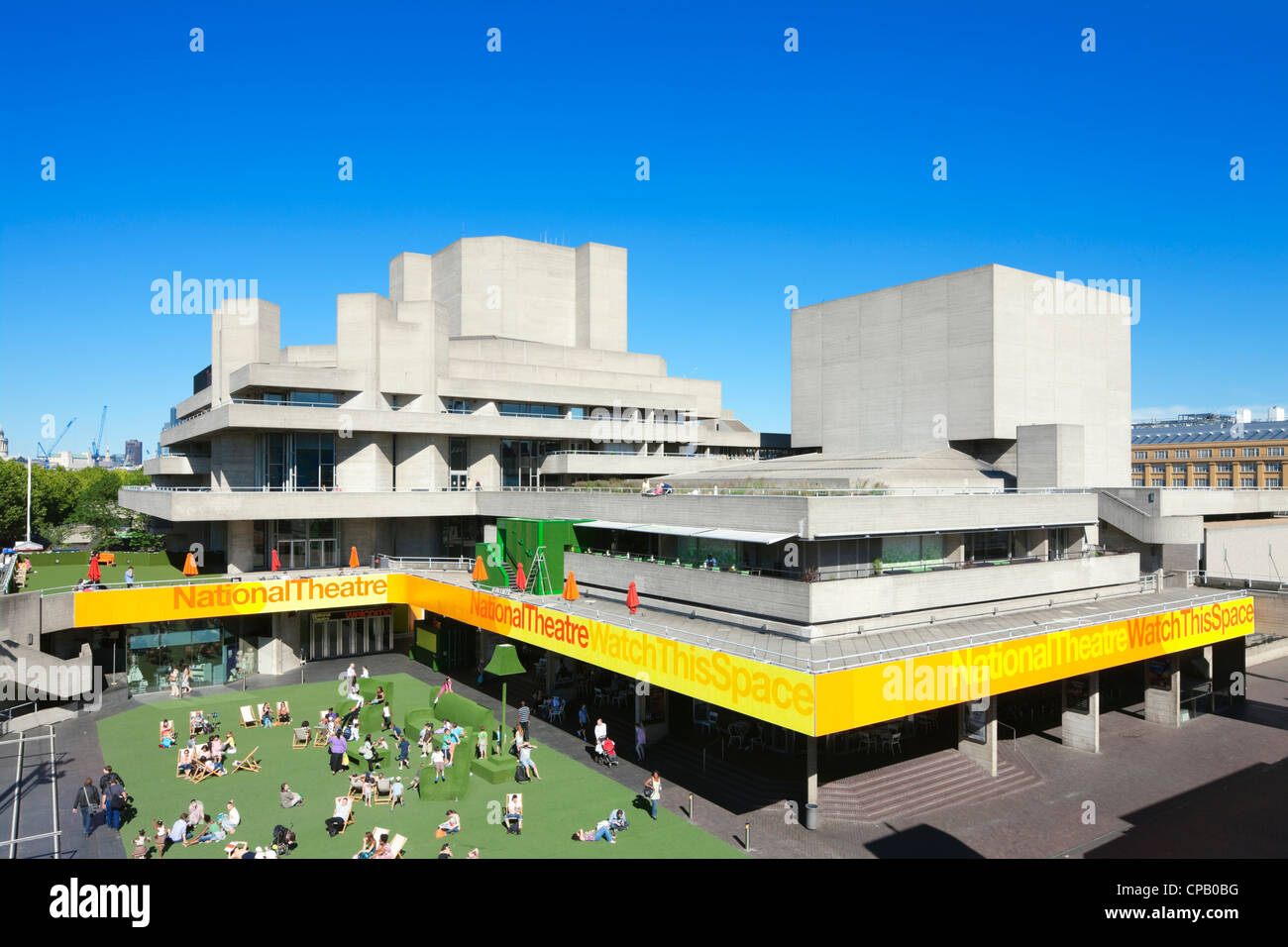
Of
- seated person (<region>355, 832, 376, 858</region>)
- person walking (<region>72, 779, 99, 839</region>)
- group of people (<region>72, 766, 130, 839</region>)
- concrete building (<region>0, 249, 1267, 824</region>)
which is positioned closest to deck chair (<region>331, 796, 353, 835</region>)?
seated person (<region>355, 832, 376, 858</region>)

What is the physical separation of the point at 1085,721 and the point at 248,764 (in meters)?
31.1

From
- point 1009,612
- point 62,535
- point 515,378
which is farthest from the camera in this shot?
point 62,535

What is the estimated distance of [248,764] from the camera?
2900 centimetres

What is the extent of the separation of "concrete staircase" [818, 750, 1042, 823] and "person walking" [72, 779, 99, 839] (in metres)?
21.6

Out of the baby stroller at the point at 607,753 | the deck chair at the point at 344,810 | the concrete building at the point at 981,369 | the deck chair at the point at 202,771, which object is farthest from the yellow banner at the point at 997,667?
the deck chair at the point at 202,771

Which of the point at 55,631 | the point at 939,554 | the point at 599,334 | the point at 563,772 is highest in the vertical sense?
the point at 599,334

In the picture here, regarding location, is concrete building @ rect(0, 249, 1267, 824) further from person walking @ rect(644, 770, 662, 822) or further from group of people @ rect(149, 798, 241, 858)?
group of people @ rect(149, 798, 241, 858)

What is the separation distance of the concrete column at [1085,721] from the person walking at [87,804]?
110 feet

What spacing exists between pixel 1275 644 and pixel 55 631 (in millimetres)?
62349

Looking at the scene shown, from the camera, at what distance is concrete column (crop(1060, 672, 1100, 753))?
30.3 m

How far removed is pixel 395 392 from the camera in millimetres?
52031
